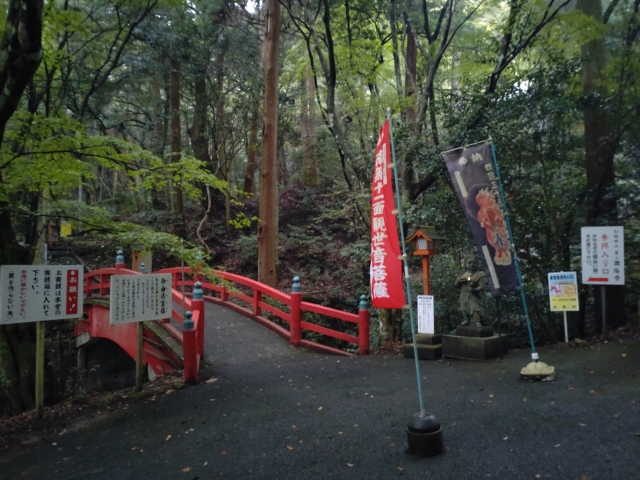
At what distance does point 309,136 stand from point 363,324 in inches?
499

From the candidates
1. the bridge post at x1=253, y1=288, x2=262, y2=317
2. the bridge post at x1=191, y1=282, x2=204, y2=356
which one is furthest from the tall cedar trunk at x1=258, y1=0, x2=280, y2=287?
the bridge post at x1=191, y1=282, x2=204, y2=356

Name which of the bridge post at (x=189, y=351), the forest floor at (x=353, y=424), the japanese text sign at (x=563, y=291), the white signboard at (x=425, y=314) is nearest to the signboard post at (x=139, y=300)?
the bridge post at (x=189, y=351)

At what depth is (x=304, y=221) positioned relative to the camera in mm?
19922

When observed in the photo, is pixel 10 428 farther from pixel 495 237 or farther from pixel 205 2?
pixel 205 2

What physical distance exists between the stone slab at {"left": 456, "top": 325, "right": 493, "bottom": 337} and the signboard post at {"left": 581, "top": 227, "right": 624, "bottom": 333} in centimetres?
192

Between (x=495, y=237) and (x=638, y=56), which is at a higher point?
(x=638, y=56)

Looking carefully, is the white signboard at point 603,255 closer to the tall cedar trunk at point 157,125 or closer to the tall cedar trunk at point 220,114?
the tall cedar trunk at point 220,114

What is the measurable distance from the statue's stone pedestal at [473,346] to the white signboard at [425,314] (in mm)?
331

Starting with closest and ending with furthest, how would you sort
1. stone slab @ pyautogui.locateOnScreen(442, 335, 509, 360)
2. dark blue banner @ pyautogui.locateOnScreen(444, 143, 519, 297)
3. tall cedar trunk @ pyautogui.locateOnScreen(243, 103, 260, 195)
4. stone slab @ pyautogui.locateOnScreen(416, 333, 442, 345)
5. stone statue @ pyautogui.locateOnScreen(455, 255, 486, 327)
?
dark blue banner @ pyautogui.locateOnScreen(444, 143, 519, 297), stone slab @ pyautogui.locateOnScreen(442, 335, 509, 360), stone statue @ pyautogui.locateOnScreen(455, 255, 486, 327), stone slab @ pyautogui.locateOnScreen(416, 333, 442, 345), tall cedar trunk @ pyautogui.locateOnScreen(243, 103, 260, 195)

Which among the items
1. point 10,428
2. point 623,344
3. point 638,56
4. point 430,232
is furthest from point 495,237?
point 10,428

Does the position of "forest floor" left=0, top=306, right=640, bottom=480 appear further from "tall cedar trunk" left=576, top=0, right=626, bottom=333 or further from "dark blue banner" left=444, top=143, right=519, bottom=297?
"dark blue banner" left=444, top=143, right=519, bottom=297

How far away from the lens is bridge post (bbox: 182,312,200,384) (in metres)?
7.01

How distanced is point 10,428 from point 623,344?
365 inches

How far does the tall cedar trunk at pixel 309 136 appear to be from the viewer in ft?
64.2
